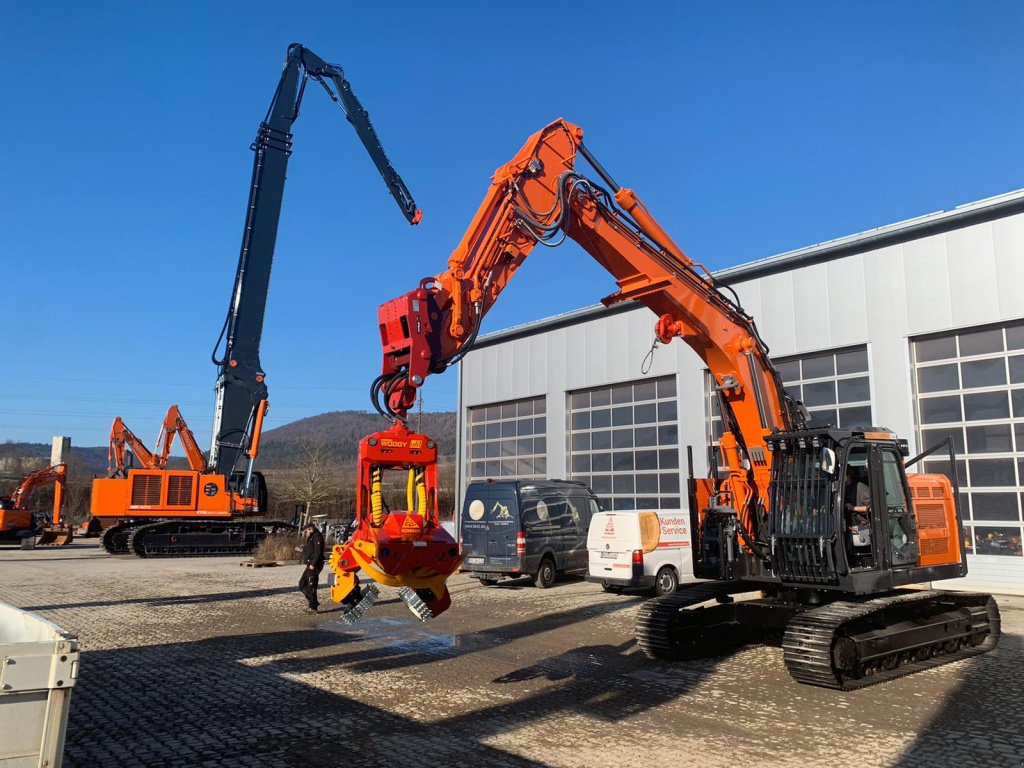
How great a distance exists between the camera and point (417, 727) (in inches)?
259

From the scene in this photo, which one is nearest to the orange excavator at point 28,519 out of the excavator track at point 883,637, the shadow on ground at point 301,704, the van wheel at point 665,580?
the shadow on ground at point 301,704

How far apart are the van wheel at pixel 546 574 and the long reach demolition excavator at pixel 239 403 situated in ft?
40.0

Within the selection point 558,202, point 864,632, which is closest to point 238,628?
point 558,202

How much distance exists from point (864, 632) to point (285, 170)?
22600 millimetres

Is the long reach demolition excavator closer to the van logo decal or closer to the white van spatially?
the van logo decal

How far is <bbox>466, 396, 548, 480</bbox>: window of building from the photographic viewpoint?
82.8 ft

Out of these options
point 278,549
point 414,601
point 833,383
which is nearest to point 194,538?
point 278,549

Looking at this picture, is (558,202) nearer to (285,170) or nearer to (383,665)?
(383,665)

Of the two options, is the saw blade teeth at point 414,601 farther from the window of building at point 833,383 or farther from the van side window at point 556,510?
the window of building at point 833,383

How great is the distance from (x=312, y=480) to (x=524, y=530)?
2566 centimetres

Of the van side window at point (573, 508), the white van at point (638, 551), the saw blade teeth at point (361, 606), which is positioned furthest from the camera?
the van side window at point (573, 508)

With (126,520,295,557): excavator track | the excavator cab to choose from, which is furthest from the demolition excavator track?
the excavator cab

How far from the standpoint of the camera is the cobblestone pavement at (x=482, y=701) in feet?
19.6

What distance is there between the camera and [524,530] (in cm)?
1597
